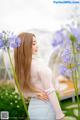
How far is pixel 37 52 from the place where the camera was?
2305 millimetres

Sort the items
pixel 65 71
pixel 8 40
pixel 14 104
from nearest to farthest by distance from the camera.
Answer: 1. pixel 8 40
2. pixel 65 71
3. pixel 14 104

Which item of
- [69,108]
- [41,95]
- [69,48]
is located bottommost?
[69,108]

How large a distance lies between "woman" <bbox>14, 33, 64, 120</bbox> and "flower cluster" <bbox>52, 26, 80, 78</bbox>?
0.12 meters

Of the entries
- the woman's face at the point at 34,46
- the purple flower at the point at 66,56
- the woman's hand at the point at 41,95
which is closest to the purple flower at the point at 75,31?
the purple flower at the point at 66,56

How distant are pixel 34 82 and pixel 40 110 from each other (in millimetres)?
163

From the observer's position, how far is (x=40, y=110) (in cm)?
225

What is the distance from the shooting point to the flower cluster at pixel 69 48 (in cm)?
210

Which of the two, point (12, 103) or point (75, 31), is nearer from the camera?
point (75, 31)

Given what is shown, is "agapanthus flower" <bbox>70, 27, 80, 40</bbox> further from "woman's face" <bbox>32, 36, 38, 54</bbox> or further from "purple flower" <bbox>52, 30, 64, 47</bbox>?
"woman's face" <bbox>32, 36, 38, 54</bbox>

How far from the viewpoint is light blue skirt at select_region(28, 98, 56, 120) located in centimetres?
226

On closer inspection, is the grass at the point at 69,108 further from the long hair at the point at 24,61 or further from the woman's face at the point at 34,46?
the woman's face at the point at 34,46

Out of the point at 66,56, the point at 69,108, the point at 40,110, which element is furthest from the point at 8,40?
the point at 69,108

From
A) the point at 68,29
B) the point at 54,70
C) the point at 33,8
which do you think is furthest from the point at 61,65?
the point at 33,8

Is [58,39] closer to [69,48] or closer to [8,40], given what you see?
[69,48]
